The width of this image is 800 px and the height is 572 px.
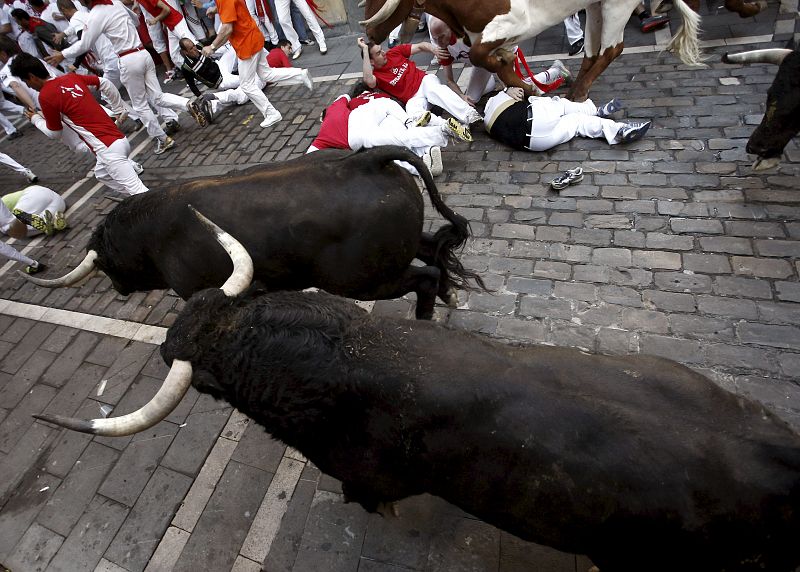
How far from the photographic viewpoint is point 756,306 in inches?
157

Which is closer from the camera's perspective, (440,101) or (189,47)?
(440,101)

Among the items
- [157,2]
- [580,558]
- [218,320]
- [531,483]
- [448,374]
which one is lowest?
[580,558]

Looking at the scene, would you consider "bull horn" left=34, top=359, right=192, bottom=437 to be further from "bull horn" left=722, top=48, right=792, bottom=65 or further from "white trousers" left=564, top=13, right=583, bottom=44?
"white trousers" left=564, top=13, right=583, bottom=44

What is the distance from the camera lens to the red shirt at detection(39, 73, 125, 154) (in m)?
6.51

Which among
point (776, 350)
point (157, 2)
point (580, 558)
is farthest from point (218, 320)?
point (157, 2)

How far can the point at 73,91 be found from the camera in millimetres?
6621

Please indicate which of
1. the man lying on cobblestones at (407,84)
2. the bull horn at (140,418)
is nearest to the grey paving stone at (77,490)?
the bull horn at (140,418)

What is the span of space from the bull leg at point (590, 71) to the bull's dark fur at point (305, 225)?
14.8 ft

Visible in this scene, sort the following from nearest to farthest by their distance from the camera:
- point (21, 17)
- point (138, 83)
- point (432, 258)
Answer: point (432, 258) → point (138, 83) → point (21, 17)

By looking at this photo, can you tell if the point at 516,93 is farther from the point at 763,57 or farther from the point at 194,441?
the point at 194,441

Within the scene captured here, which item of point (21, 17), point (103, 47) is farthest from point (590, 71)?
point (21, 17)

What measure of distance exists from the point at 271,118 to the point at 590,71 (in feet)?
20.0

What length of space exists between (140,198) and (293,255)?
181 centimetres

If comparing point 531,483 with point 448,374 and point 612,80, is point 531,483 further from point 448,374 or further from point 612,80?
point 612,80
